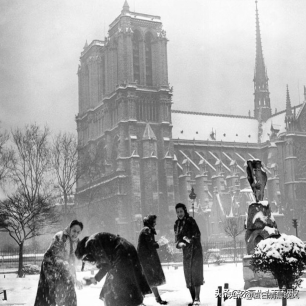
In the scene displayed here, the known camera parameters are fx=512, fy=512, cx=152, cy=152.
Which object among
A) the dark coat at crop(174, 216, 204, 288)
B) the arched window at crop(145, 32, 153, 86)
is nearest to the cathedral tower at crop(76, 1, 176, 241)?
the arched window at crop(145, 32, 153, 86)

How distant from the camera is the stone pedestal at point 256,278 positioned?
12.2 m

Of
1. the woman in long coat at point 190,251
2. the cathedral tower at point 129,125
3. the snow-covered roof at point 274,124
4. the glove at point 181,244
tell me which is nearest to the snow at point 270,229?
the woman in long coat at point 190,251

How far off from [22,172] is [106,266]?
30.0 metres

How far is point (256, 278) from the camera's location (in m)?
12.5

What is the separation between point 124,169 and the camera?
52.1 meters

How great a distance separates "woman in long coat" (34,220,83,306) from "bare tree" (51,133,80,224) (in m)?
31.3

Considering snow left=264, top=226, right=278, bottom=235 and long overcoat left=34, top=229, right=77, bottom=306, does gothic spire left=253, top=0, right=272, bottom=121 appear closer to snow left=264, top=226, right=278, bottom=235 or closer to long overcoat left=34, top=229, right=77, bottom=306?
snow left=264, top=226, right=278, bottom=235

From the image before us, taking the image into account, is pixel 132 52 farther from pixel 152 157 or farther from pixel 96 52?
pixel 152 157

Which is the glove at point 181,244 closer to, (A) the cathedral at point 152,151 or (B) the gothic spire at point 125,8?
(A) the cathedral at point 152,151

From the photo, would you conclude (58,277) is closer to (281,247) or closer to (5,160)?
(281,247)

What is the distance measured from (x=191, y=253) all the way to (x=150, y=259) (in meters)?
1.13

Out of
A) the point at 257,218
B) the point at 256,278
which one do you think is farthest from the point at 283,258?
the point at 257,218

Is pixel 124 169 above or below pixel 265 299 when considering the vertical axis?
above

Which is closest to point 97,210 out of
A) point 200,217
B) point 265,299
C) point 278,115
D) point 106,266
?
point 200,217
